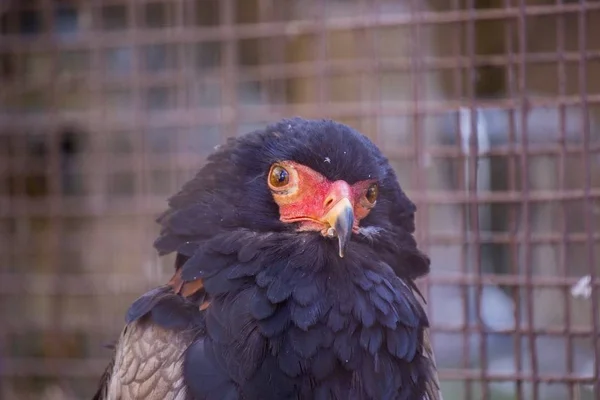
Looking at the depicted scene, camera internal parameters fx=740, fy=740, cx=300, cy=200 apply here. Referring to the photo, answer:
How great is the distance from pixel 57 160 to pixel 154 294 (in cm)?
186

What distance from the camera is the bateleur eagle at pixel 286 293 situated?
1.72 metres

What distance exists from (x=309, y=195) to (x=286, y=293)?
0.25 m

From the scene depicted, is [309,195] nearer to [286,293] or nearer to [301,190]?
[301,190]

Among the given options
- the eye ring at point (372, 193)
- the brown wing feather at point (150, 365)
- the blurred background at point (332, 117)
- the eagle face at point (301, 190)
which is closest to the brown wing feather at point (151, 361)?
the brown wing feather at point (150, 365)

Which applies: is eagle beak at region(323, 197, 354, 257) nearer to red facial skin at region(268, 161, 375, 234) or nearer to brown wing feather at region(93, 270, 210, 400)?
red facial skin at region(268, 161, 375, 234)

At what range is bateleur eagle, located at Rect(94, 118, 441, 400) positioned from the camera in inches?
67.6

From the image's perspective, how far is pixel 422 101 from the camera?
2.98 metres

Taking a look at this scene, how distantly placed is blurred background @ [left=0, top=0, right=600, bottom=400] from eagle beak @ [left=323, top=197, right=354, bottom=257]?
4.03 ft

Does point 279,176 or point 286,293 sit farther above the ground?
point 279,176

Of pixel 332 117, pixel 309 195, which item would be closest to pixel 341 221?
pixel 309 195

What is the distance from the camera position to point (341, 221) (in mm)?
1684

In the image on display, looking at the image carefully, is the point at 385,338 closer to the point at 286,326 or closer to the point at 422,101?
the point at 286,326

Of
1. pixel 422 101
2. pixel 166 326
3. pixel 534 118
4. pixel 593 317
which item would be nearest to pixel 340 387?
pixel 166 326

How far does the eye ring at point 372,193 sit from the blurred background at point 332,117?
1.04 meters
